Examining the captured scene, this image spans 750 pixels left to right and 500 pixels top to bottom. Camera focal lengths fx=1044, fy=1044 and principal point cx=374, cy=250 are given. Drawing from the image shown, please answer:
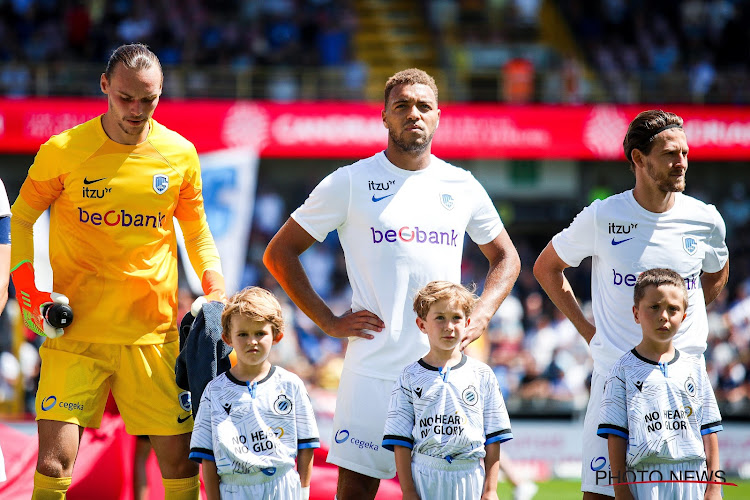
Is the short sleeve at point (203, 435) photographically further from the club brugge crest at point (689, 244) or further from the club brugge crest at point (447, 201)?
the club brugge crest at point (689, 244)

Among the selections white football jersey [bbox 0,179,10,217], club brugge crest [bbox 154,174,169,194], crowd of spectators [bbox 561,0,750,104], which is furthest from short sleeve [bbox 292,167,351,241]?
crowd of spectators [bbox 561,0,750,104]

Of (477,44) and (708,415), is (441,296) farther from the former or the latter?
(477,44)

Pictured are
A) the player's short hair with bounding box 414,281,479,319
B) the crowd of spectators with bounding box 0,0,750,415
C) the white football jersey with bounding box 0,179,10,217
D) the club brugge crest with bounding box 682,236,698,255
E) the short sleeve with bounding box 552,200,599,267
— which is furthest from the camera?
the crowd of spectators with bounding box 0,0,750,415

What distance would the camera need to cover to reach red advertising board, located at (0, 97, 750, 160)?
591 inches

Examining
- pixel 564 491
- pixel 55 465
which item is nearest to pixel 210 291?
pixel 55 465

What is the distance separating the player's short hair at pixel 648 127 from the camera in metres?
4.30

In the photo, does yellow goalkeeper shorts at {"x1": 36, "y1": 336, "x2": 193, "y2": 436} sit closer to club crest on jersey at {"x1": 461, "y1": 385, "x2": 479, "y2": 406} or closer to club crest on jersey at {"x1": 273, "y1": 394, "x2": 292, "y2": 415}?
club crest on jersey at {"x1": 273, "y1": 394, "x2": 292, "y2": 415}

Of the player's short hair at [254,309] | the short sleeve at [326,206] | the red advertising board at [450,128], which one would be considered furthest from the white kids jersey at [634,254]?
the red advertising board at [450,128]

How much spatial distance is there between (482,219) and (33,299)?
1849 mm

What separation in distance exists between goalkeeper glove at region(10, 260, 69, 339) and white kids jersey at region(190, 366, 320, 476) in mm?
685

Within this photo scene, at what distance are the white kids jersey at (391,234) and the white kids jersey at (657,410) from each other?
752mm

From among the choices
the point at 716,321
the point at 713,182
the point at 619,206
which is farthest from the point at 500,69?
the point at 619,206

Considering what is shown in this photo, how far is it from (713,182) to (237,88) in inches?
324

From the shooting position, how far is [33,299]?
4.11 metres
